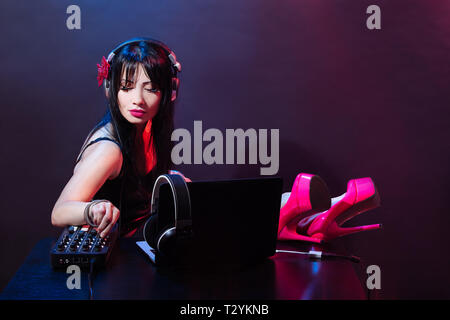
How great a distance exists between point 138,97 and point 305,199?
0.72 metres

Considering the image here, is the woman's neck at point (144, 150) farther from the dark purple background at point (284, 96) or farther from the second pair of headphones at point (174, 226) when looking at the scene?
the second pair of headphones at point (174, 226)

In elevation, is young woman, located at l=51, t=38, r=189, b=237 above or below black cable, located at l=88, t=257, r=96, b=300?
above

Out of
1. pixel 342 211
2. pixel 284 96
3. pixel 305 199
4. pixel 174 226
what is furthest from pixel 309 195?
pixel 284 96

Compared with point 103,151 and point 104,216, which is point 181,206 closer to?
point 104,216

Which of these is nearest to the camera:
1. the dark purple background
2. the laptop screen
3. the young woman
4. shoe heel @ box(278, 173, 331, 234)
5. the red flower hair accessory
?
the laptop screen

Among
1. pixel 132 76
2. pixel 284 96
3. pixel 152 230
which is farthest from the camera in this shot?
pixel 284 96

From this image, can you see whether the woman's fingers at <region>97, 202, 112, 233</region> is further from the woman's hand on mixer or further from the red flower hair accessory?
the red flower hair accessory

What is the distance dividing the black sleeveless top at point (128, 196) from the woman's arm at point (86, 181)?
47 millimetres

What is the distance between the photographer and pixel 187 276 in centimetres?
84

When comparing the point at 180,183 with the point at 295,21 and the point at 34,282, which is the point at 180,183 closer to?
the point at 34,282

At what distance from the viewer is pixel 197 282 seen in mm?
816

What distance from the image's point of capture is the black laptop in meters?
0.87

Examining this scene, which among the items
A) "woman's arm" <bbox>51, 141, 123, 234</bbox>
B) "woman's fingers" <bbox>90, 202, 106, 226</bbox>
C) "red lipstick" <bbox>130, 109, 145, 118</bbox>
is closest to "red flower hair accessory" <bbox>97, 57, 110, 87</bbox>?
"red lipstick" <bbox>130, 109, 145, 118</bbox>

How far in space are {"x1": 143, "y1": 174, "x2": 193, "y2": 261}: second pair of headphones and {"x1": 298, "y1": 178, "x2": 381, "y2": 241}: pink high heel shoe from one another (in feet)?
1.49
